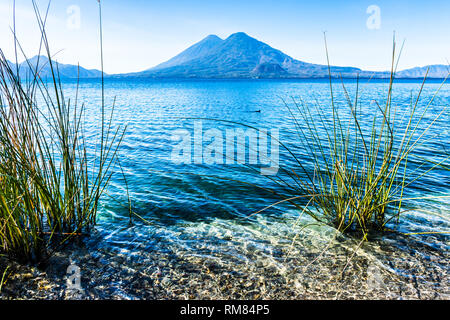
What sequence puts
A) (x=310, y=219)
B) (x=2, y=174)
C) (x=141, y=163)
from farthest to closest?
(x=141, y=163) → (x=310, y=219) → (x=2, y=174)

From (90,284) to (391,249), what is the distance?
337cm

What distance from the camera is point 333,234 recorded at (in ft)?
11.5

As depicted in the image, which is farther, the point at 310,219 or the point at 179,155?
the point at 179,155

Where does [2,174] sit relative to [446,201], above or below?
above
